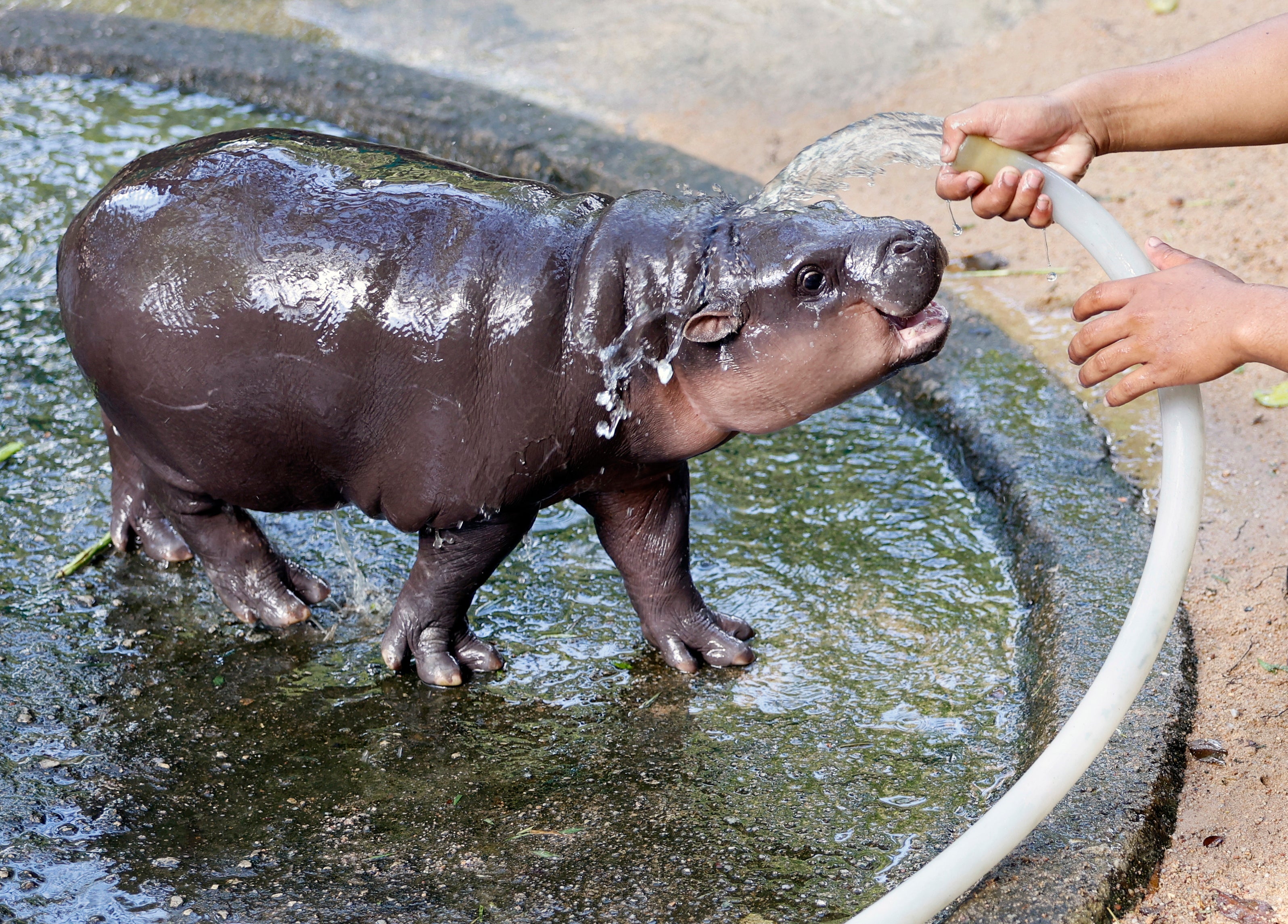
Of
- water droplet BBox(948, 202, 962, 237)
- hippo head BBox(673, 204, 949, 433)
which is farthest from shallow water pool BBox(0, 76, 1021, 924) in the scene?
hippo head BBox(673, 204, 949, 433)

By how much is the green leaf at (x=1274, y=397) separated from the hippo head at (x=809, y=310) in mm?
2093

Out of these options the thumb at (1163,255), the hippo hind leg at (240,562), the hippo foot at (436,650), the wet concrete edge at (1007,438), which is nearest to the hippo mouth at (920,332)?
the thumb at (1163,255)

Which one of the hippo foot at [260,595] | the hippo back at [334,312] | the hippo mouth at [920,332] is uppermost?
the hippo mouth at [920,332]

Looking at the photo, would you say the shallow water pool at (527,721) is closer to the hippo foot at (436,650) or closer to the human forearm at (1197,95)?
the hippo foot at (436,650)

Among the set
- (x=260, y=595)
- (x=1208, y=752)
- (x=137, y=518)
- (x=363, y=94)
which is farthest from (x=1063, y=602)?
(x=363, y=94)

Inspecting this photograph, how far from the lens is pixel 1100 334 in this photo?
2.93 m

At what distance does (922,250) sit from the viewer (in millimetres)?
3018

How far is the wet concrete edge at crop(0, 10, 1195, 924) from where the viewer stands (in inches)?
114

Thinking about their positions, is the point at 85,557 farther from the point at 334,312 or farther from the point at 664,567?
the point at 664,567

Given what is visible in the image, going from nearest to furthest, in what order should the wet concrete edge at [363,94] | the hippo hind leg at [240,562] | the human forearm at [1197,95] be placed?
1. the human forearm at [1197,95]
2. the hippo hind leg at [240,562]
3. the wet concrete edge at [363,94]

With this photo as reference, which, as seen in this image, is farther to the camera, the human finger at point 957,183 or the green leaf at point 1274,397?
the green leaf at point 1274,397

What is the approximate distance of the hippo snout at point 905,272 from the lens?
9.87 feet

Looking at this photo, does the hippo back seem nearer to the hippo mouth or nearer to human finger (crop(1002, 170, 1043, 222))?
the hippo mouth

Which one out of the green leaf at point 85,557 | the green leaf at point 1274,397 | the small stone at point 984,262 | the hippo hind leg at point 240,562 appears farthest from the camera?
the small stone at point 984,262
